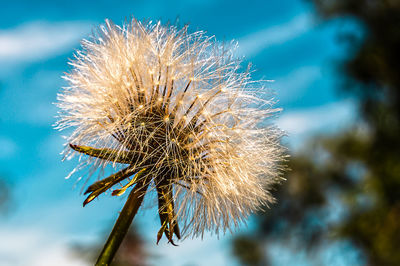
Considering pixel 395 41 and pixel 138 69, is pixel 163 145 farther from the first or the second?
pixel 395 41

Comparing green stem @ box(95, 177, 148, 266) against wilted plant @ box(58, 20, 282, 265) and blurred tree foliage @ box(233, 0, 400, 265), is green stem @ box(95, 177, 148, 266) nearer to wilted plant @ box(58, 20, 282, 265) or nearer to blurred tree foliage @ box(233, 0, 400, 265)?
wilted plant @ box(58, 20, 282, 265)

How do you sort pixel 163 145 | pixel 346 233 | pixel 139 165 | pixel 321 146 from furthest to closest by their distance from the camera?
pixel 321 146, pixel 346 233, pixel 163 145, pixel 139 165

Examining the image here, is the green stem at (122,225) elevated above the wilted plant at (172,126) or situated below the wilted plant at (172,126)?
below

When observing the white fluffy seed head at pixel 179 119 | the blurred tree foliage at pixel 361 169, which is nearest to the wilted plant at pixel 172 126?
the white fluffy seed head at pixel 179 119

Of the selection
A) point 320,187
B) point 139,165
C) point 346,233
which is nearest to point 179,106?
point 139,165

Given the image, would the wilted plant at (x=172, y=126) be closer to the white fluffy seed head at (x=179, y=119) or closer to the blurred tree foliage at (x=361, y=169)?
the white fluffy seed head at (x=179, y=119)

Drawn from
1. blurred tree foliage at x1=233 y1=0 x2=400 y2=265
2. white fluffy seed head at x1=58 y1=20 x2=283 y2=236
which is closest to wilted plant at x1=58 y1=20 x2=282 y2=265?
white fluffy seed head at x1=58 y1=20 x2=283 y2=236
